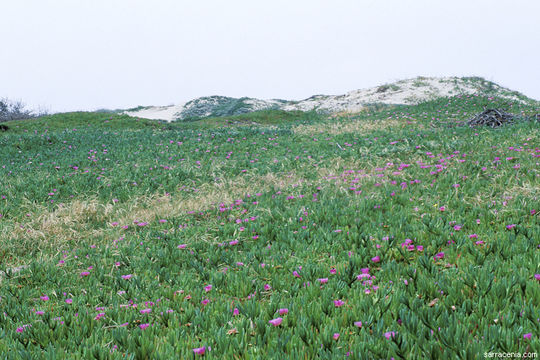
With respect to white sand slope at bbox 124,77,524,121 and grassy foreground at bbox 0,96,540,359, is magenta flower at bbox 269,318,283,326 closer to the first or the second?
grassy foreground at bbox 0,96,540,359

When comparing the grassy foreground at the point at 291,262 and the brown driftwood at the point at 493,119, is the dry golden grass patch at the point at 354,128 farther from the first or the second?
the grassy foreground at the point at 291,262

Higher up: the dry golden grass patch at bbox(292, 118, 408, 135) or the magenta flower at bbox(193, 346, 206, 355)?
the dry golden grass patch at bbox(292, 118, 408, 135)

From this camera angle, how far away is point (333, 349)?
215cm

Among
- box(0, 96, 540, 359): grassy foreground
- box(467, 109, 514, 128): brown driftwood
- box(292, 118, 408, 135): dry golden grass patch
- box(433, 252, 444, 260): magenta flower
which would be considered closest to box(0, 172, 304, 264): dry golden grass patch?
box(0, 96, 540, 359): grassy foreground

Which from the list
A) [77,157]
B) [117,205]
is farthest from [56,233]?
[77,157]

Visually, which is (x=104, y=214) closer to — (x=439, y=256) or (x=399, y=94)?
(x=439, y=256)

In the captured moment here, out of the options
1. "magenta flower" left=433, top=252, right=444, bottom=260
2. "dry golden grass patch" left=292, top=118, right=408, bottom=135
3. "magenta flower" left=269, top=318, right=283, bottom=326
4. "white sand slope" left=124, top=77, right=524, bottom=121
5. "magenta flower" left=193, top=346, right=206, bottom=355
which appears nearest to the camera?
"magenta flower" left=193, top=346, right=206, bottom=355

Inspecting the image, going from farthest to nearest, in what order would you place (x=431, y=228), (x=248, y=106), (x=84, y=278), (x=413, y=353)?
(x=248, y=106) → (x=431, y=228) → (x=84, y=278) → (x=413, y=353)

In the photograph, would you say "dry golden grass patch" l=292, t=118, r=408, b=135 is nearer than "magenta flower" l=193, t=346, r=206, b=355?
No

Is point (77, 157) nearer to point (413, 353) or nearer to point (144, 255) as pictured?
point (144, 255)

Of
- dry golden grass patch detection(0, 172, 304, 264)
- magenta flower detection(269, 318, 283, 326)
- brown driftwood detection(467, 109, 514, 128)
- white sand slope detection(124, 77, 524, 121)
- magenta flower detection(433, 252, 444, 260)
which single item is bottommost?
dry golden grass patch detection(0, 172, 304, 264)

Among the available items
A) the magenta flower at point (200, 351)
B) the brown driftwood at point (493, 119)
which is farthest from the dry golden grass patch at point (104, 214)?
the brown driftwood at point (493, 119)

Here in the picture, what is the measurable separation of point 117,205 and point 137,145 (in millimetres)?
8698

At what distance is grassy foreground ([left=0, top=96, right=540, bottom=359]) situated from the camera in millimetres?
2326
